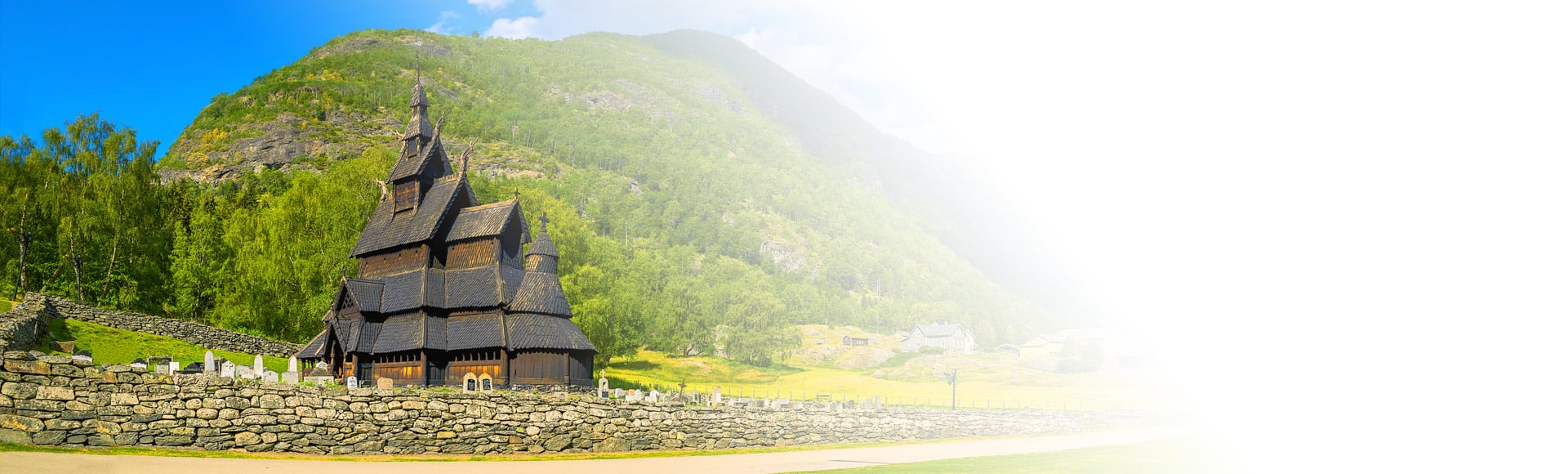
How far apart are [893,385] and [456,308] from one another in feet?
217

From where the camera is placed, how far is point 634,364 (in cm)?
8988

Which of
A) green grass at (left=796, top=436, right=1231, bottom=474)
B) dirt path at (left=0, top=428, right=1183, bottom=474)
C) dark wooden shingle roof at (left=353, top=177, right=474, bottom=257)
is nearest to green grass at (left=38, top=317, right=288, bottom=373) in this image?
dark wooden shingle roof at (left=353, top=177, right=474, bottom=257)

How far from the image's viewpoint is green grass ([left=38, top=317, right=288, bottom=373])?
39938mm

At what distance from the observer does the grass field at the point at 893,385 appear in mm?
81438

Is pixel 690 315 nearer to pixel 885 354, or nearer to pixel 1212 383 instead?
pixel 885 354

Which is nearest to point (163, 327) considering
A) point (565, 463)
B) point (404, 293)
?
point (404, 293)

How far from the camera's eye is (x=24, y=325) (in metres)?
35.7

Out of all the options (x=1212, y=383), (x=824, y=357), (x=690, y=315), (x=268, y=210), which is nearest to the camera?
(x=268, y=210)

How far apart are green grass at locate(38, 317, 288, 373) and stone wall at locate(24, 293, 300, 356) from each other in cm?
52

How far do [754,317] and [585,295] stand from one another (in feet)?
226

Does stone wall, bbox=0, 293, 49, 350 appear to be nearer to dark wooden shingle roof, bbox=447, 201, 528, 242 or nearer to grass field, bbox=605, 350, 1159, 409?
dark wooden shingle roof, bbox=447, 201, 528, 242

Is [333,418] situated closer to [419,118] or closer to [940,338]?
[419,118]

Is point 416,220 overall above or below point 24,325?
above

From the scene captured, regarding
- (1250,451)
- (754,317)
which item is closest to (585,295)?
(1250,451)
